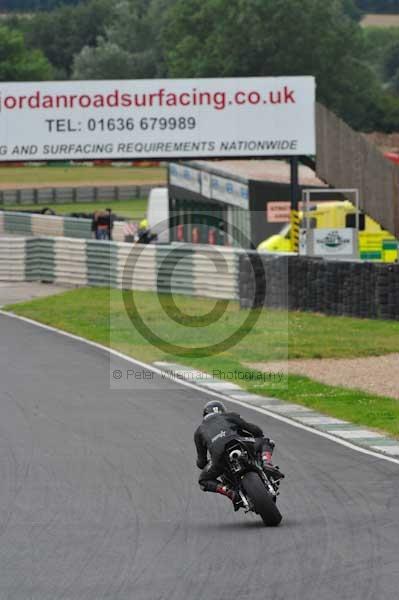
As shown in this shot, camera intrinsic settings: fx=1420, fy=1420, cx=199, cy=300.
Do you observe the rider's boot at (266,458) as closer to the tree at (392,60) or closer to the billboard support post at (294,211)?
the billboard support post at (294,211)

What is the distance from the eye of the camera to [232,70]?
12025cm

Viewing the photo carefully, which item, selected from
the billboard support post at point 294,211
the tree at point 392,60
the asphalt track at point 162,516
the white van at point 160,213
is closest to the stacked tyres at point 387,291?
the billboard support post at point 294,211

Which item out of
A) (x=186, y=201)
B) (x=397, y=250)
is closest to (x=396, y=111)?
(x=186, y=201)

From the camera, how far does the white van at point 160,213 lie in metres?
54.5

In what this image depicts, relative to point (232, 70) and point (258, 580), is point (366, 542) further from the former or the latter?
point (232, 70)

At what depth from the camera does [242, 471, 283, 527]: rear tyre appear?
11500mm

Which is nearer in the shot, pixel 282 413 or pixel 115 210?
pixel 282 413

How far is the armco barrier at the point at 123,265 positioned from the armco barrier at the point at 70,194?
48.7 metres

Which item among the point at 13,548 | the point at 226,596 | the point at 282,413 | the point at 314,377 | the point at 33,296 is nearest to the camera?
the point at 226,596

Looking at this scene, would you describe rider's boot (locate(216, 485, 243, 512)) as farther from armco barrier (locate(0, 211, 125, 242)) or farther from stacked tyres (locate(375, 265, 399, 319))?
armco barrier (locate(0, 211, 125, 242))

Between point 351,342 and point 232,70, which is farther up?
point 232,70

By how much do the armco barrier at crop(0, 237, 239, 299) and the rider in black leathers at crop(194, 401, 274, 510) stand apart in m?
20.0

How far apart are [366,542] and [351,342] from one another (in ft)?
49.6

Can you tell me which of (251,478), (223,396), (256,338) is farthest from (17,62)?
(251,478)
